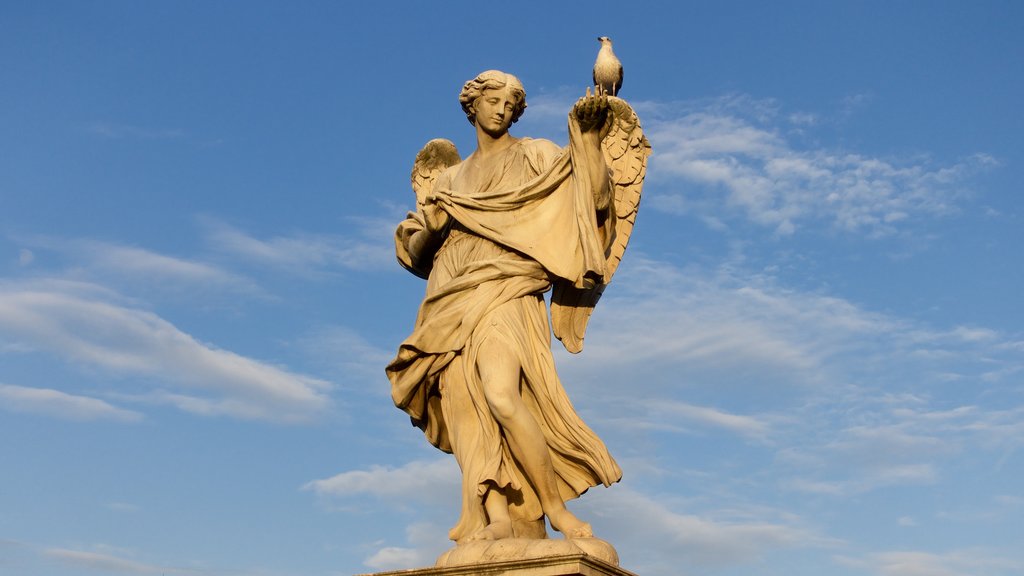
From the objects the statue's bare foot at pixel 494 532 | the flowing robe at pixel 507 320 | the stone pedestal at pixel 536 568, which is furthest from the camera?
the flowing robe at pixel 507 320

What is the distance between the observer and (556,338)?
10.7 meters

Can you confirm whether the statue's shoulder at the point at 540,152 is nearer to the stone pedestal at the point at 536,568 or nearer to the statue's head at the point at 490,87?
the statue's head at the point at 490,87

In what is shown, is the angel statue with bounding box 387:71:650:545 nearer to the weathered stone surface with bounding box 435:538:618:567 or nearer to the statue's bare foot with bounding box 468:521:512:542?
the statue's bare foot with bounding box 468:521:512:542

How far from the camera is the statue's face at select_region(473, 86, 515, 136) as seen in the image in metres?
10.8

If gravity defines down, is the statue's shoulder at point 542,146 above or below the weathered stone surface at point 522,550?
above

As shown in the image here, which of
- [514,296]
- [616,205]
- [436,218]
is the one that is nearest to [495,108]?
[436,218]

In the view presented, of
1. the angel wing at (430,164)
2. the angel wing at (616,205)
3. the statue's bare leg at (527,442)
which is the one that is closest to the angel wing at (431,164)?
the angel wing at (430,164)

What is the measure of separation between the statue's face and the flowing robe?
0.29 m

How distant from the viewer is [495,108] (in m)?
10.8

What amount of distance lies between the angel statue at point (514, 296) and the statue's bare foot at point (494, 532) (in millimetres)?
16

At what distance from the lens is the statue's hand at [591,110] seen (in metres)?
10.0

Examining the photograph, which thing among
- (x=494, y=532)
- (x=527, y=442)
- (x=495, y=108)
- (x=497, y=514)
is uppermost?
(x=495, y=108)

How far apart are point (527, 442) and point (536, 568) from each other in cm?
113

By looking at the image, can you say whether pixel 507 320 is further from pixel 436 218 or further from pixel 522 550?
pixel 522 550
